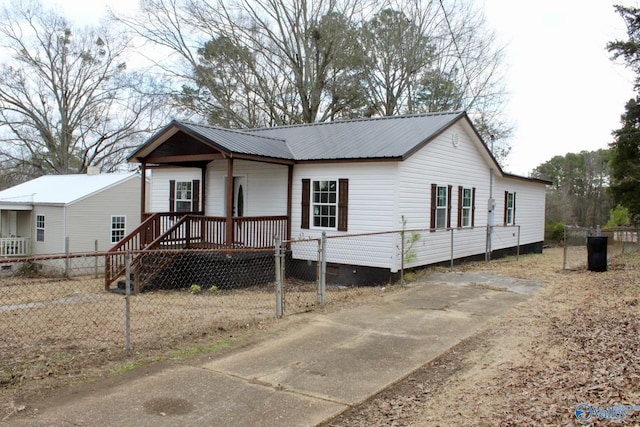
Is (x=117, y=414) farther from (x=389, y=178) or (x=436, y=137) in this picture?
(x=436, y=137)

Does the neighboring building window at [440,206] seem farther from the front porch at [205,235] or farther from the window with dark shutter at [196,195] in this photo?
the window with dark shutter at [196,195]

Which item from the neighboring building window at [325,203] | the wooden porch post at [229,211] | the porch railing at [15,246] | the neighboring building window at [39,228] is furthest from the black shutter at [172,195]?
the porch railing at [15,246]

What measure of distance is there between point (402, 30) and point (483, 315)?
79.8 feet

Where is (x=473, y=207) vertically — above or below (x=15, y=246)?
above

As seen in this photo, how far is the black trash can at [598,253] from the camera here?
44.2 ft

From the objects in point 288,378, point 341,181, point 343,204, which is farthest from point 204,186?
point 288,378

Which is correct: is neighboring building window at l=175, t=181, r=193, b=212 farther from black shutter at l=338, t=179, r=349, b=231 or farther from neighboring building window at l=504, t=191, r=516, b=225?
neighboring building window at l=504, t=191, r=516, b=225

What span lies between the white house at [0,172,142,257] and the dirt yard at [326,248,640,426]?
64.5 feet

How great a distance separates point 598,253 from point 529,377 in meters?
9.92

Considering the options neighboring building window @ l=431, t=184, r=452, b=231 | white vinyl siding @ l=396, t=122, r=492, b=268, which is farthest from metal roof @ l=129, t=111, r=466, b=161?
neighboring building window @ l=431, t=184, r=452, b=231

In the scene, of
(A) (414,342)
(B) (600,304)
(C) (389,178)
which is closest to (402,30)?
(C) (389,178)

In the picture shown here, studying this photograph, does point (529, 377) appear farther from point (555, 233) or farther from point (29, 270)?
point (555, 233)

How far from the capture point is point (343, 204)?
13.6m

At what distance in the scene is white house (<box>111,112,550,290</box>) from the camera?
43.1 ft
